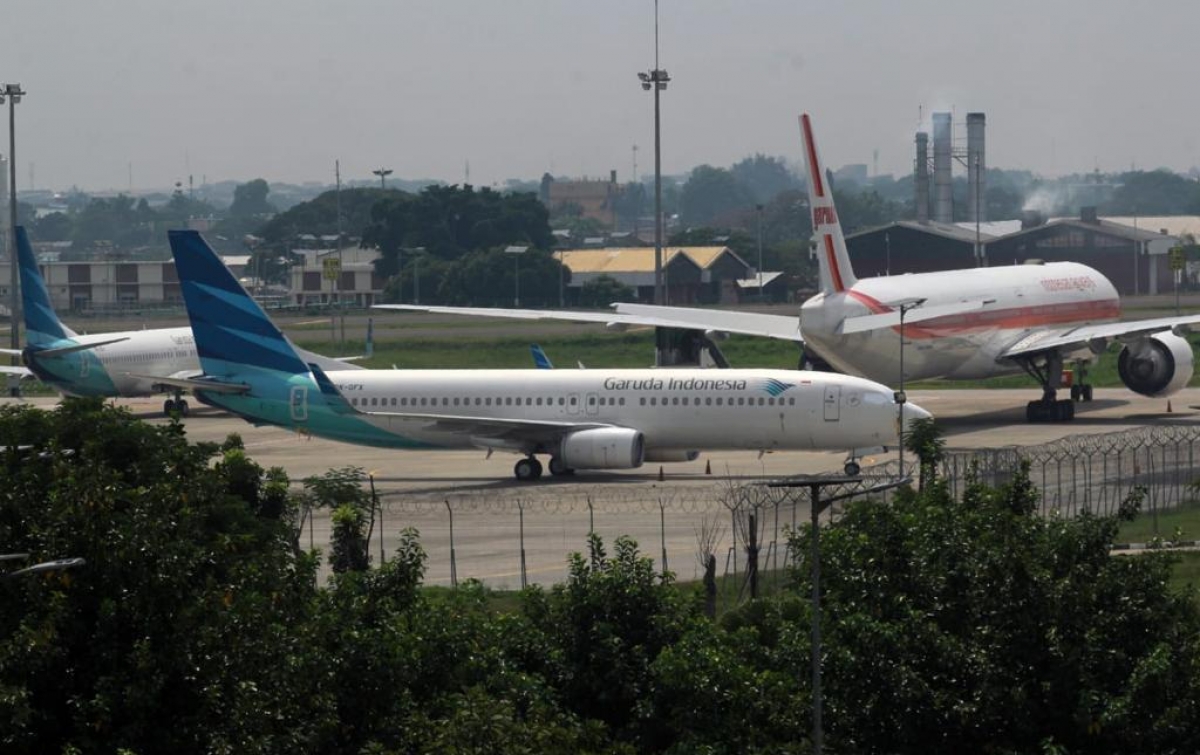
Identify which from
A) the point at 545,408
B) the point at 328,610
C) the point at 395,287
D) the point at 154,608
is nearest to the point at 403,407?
the point at 545,408

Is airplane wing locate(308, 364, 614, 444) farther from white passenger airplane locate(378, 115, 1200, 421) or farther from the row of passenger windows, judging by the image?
white passenger airplane locate(378, 115, 1200, 421)

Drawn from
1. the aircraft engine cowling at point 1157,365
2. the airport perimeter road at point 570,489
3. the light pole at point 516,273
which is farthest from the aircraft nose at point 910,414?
the light pole at point 516,273

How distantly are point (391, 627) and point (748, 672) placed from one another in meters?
5.33

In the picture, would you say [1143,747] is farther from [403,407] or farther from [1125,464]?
[403,407]

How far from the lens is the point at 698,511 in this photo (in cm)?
Answer: 5388

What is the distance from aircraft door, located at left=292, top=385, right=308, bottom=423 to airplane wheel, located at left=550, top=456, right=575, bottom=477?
8.60 meters

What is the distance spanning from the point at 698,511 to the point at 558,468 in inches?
424

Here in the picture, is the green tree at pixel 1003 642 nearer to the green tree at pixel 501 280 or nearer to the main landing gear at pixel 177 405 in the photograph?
the main landing gear at pixel 177 405

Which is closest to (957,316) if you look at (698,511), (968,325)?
(968,325)

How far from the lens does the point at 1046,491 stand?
5331 cm

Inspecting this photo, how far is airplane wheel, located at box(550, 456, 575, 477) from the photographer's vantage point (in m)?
63.7

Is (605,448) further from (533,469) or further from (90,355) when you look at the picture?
(90,355)

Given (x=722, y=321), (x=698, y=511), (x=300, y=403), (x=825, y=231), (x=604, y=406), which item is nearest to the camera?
(x=698, y=511)

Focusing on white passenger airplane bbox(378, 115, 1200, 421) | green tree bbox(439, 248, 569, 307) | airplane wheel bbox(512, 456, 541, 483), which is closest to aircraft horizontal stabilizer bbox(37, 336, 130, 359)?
white passenger airplane bbox(378, 115, 1200, 421)
